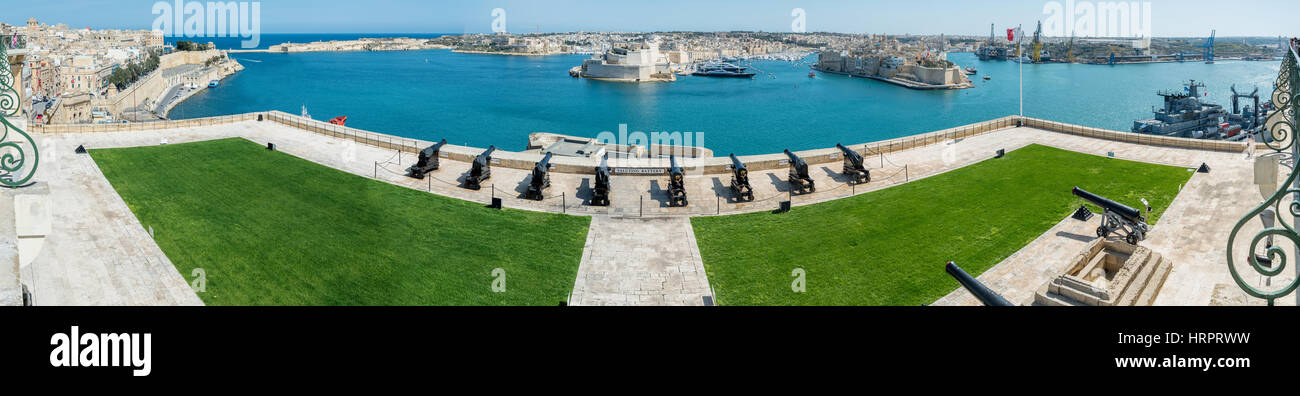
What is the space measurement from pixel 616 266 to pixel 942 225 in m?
6.44

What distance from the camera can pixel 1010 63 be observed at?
13275 centimetres

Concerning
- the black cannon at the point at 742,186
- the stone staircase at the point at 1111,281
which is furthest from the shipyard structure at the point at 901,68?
the stone staircase at the point at 1111,281

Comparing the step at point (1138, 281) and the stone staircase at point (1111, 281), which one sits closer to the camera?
the stone staircase at point (1111, 281)

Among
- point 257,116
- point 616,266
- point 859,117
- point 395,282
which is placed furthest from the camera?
point 859,117

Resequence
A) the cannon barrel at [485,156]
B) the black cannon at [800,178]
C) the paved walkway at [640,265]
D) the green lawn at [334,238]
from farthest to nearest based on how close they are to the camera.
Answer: the cannon barrel at [485,156]
the black cannon at [800,178]
the paved walkway at [640,265]
the green lawn at [334,238]

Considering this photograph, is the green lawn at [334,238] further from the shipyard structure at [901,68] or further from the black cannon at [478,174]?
the shipyard structure at [901,68]

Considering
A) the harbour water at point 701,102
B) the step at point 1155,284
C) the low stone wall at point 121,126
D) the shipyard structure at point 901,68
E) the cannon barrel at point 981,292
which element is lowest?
the step at point 1155,284

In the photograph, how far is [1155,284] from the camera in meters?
9.73

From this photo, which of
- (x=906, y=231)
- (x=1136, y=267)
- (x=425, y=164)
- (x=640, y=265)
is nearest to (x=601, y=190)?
(x=640, y=265)

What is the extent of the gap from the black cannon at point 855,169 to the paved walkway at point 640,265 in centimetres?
517

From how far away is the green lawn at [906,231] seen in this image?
10.2m

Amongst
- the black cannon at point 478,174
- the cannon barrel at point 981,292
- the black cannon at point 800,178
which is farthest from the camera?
the black cannon at point 478,174
